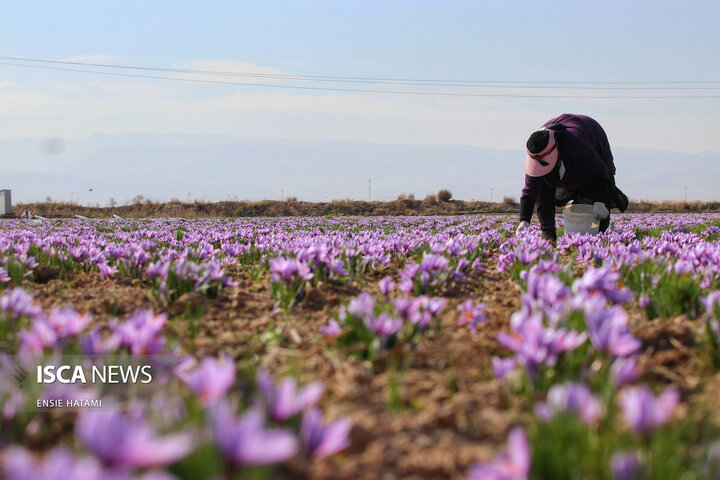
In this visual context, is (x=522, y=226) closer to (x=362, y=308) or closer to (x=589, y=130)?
(x=589, y=130)

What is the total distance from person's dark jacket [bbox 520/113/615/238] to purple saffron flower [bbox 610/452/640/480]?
778cm

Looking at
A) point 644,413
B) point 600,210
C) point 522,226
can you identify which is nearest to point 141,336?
point 644,413

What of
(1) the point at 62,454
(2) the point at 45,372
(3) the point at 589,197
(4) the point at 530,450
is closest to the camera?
(1) the point at 62,454

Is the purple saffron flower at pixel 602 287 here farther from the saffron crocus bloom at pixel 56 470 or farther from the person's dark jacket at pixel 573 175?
the person's dark jacket at pixel 573 175

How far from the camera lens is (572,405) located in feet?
5.43

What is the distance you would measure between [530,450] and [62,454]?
1156 mm

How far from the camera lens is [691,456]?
1.60m

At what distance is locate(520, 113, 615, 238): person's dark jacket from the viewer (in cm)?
855

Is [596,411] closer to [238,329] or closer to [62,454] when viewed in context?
[62,454]

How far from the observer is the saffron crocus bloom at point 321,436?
1.54 m

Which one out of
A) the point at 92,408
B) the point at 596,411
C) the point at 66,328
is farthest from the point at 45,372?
the point at 596,411

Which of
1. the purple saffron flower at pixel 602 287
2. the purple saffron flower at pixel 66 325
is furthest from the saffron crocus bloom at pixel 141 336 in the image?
the purple saffron flower at pixel 602 287

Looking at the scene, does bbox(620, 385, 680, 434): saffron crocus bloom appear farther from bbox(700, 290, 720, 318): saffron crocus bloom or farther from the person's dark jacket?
the person's dark jacket

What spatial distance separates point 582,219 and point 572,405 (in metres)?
7.94
